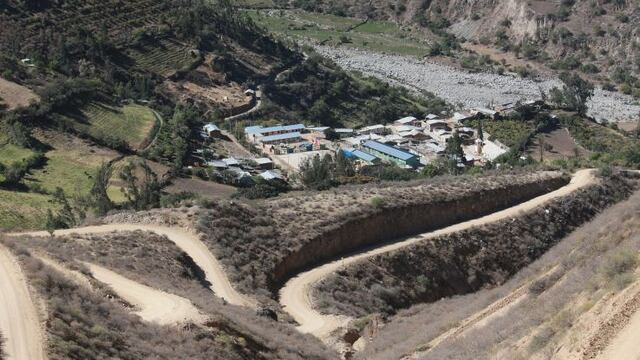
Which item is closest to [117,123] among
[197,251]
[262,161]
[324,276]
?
[262,161]

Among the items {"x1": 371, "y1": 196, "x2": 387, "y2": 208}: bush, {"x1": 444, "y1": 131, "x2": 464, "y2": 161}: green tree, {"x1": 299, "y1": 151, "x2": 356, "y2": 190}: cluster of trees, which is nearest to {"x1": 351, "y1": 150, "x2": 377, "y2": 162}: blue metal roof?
{"x1": 444, "y1": 131, "x2": 464, "y2": 161}: green tree

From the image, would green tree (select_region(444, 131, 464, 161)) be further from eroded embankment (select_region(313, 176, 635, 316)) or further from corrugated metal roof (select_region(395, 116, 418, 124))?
eroded embankment (select_region(313, 176, 635, 316))

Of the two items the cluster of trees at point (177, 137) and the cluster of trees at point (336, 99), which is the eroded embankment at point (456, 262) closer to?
the cluster of trees at point (177, 137)

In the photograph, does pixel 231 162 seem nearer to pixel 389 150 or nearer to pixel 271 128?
pixel 271 128

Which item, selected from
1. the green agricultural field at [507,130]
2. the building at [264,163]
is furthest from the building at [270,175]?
the green agricultural field at [507,130]

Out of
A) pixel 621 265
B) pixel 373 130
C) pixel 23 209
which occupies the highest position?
pixel 621 265

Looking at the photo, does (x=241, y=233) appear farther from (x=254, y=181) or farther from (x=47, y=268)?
(x=254, y=181)
